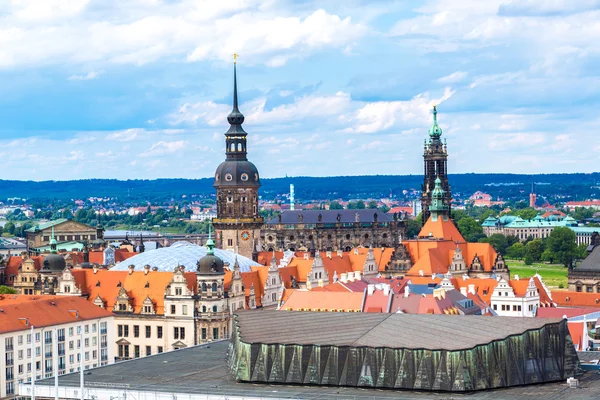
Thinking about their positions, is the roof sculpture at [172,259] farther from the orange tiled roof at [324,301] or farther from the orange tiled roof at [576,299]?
the orange tiled roof at [576,299]

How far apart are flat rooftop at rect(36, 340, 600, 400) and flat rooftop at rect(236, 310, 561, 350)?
9.28 ft

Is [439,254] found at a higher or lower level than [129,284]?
higher

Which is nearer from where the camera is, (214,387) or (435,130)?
(214,387)

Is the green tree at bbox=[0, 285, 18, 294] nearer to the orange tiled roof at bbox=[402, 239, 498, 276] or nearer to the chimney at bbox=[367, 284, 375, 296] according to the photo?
the chimney at bbox=[367, 284, 375, 296]

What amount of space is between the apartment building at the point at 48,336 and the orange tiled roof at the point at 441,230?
56.8 metres

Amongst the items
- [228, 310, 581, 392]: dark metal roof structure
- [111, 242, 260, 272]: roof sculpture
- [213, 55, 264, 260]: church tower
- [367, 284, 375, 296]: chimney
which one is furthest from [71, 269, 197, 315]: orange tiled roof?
[213, 55, 264, 260]: church tower

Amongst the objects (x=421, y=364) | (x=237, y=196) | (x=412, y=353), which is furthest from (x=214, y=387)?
(x=237, y=196)

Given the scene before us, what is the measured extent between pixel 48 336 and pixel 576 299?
187 ft

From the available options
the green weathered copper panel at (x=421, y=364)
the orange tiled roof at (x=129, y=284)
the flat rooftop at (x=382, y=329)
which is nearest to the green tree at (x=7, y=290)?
the orange tiled roof at (x=129, y=284)

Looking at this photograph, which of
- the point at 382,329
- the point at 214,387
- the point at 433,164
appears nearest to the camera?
the point at 214,387

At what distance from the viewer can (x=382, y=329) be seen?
83.4 m

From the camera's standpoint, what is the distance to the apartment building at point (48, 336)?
97000 mm

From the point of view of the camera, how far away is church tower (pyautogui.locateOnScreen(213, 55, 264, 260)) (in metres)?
156

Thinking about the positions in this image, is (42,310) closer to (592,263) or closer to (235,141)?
(235,141)
